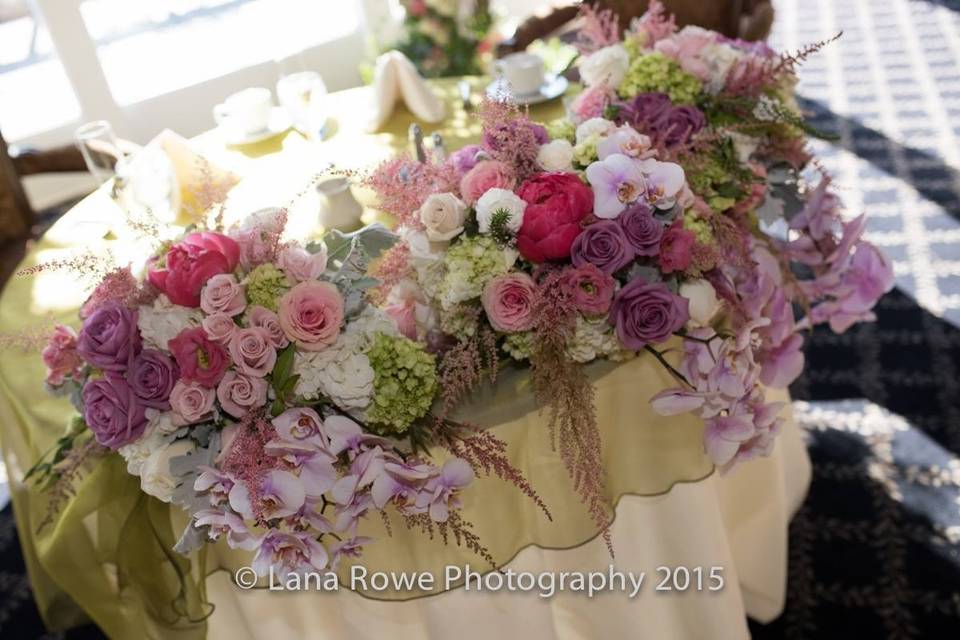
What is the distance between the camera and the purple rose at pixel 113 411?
117 centimetres

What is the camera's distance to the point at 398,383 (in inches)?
46.8

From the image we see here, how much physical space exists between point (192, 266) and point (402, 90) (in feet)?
3.66

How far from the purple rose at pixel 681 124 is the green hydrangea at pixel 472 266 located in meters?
0.42

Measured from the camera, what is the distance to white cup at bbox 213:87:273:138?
217cm

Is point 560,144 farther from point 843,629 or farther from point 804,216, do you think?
point 843,629

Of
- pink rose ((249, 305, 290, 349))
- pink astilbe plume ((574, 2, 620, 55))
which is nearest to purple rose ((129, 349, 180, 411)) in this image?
pink rose ((249, 305, 290, 349))

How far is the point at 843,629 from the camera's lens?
1931 millimetres

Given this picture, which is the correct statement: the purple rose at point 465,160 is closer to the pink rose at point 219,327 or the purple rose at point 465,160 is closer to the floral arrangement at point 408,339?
the floral arrangement at point 408,339

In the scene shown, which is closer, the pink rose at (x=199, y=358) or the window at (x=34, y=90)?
the pink rose at (x=199, y=358)

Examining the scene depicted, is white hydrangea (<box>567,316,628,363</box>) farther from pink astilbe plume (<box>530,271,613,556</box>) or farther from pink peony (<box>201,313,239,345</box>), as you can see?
pink peony (<box>201,313,239,345</box>)

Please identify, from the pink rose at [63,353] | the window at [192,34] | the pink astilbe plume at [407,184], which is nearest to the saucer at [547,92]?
the pink astilbe plume at [407,184]

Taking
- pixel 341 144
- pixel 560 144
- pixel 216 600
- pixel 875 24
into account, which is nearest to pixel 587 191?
pixel 560 144

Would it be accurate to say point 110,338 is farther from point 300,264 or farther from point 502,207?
point 502,207

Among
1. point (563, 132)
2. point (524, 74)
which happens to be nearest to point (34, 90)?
point (524, 74)
